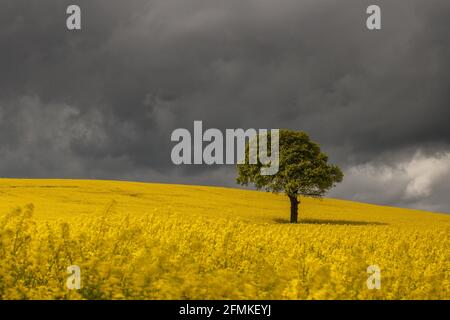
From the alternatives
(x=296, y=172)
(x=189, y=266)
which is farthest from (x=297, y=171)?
(x=189, y=266)

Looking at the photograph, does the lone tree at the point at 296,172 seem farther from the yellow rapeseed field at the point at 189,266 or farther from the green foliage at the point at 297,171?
the yellow rapeseed field at the point at 189,266

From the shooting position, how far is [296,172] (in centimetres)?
4959

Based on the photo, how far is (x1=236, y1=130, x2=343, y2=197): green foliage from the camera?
49.2 meters

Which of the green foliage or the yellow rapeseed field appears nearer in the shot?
the yellow rapeseed field

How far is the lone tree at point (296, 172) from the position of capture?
49.2 m

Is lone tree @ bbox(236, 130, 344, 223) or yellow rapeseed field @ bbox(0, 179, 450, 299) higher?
lone tree @ bbox(236, 130, 344, 223)

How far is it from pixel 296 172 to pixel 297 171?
0.16 meters

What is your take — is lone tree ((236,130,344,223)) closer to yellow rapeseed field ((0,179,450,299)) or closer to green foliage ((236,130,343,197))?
green foliage ((236,130,343,197))

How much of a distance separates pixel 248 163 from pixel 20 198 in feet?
66.4

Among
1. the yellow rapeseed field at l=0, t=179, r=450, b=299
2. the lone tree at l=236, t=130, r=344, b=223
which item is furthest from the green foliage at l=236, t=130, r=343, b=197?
the yellow rapeseed field at l=0, t=179, r=450, b=299

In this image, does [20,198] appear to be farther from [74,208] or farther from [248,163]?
[248,163]

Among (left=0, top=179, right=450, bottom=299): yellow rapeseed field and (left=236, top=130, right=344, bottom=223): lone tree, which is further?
(left=236, top=130, right=344, bottom=223): lone tree
